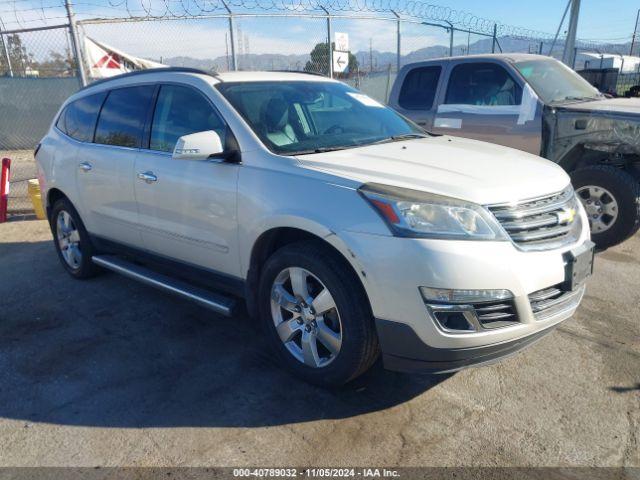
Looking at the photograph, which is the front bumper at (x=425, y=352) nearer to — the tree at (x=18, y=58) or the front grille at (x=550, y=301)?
the front grille at (x=550, y=301)

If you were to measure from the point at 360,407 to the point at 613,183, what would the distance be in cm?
381

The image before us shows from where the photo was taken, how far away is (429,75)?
689cm

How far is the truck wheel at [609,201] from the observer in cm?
524

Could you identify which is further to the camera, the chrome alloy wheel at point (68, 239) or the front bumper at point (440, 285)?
the chrome alloy wheel at point (68, 239)

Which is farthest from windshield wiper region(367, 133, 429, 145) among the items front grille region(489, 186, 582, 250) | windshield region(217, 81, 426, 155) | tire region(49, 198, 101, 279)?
tire region(49, 198, 101, 279)

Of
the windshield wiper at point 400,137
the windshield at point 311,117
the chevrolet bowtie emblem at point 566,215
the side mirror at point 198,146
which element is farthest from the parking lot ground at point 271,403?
the windshield wiper at point 400,137

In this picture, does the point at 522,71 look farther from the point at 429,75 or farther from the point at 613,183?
the point at 613,183

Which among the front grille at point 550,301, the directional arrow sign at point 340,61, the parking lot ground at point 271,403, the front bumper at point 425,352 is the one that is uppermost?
the directional arrow sign at point 340,61

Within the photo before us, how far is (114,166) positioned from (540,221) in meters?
3.23

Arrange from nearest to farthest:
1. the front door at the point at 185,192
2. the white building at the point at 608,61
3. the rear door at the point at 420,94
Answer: the front door at the point at 185,192
the rear door at the point at 420,94
the white building at the point at 608,61

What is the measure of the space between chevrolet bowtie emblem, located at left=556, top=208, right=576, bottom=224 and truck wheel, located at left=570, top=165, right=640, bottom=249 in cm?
254

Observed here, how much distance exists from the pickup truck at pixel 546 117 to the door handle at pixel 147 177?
393 cm

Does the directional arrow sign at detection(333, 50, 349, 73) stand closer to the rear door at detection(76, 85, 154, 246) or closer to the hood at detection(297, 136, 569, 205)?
the rear door at detection(76, 85, 154, 246)

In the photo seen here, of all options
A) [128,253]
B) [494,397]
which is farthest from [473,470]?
[128,253]
